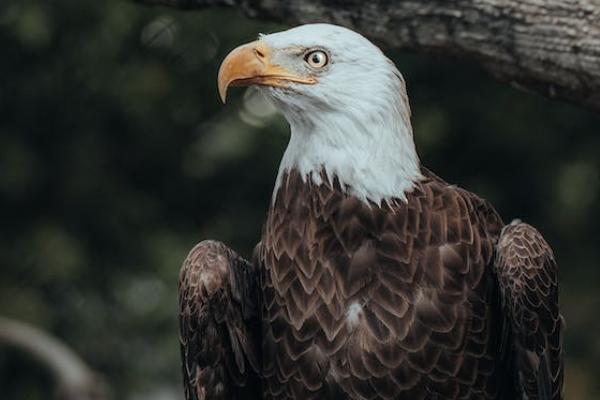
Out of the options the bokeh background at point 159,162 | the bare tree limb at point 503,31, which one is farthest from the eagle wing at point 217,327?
the bokeh background at point 159,162

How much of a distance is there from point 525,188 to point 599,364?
117cm

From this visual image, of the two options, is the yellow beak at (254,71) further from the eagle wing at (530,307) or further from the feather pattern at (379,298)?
the eagle wing at (530,307)

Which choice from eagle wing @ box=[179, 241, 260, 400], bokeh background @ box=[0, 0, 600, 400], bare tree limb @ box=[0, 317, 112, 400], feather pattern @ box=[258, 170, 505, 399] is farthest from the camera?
bokeh background @ box=[0, 0, 600, 400]

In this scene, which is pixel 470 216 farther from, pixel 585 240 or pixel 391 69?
pixel 585 240

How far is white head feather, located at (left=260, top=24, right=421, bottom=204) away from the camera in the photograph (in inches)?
269

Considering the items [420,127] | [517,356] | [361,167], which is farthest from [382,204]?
[420,127]

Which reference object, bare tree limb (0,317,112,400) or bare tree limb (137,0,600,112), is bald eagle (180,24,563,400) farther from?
bare tree limb (0,317,112,400)

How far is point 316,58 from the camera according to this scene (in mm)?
6855

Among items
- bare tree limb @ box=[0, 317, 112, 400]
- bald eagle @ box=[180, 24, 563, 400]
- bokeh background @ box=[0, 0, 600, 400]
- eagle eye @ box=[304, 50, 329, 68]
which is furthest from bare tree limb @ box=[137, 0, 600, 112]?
bokeh background @ box=[0, 0, 600, 400]

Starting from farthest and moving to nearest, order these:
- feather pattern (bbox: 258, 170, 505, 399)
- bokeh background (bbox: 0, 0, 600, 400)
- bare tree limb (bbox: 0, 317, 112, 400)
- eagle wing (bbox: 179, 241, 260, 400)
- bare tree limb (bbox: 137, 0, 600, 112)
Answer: bokeh background (bbox: 0, 0, 600, 400)
bare tree limb (bbox: 0, 317, 112, 400)
bare tree limb (bbox: 137, 0, 600, 112)
eagle wing (bbox: 179, 241, 260, 400)
feather pattern (bbox: 258, 170, 505, 399)

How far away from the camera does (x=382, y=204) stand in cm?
684

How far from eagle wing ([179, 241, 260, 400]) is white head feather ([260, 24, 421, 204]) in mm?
471

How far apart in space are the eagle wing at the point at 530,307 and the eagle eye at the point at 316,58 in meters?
0.86

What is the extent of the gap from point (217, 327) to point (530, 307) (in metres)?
1.07
